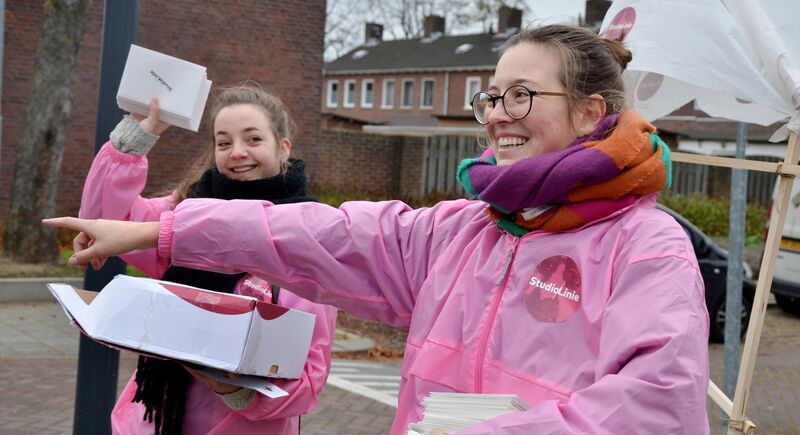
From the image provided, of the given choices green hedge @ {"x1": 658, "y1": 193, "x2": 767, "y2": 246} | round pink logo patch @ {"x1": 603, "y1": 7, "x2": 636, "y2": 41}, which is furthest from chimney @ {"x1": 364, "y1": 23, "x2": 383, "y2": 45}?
round pink logo patch @ {"x1": 603, "y1": 7, "x2": 636, "y2": 41}

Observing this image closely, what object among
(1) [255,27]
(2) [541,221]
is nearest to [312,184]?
(1) [255,27]

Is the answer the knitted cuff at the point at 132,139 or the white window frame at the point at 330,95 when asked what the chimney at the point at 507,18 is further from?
the knitted cuff at the point at 132,139

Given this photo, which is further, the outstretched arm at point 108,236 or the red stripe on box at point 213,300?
the red stripe on box at point 213,300

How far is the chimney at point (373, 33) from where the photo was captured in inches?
2443

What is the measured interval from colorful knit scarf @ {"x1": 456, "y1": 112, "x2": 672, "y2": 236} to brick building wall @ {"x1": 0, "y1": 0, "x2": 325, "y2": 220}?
1316 cm

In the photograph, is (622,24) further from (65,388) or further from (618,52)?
(65,388)

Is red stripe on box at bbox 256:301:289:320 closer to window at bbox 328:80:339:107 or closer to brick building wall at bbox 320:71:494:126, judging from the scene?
brick building wall at bbox 320:71:494:126

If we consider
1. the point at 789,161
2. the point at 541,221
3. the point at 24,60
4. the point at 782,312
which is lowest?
the point at 782,312

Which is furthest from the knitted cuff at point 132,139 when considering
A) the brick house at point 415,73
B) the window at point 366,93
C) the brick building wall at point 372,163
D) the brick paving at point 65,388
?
the window at point 366,93

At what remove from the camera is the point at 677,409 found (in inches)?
61.1

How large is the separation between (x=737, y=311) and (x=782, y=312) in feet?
28.7

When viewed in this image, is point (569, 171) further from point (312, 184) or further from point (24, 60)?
point (312, 184)

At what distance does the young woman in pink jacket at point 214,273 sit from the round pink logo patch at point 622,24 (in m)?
1.71

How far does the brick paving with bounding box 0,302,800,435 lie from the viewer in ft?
21.7
